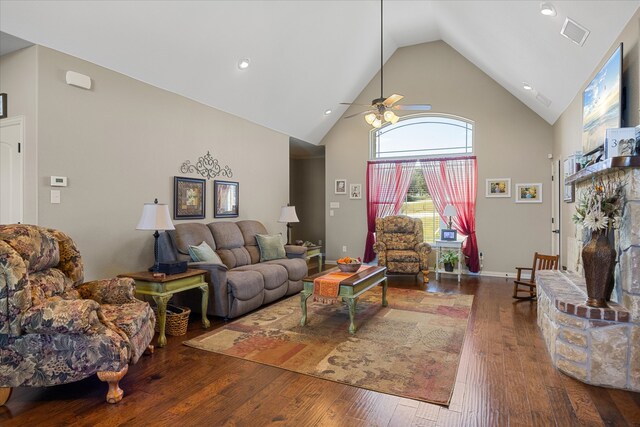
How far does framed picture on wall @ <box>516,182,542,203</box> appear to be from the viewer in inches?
252

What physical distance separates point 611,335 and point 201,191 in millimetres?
4674

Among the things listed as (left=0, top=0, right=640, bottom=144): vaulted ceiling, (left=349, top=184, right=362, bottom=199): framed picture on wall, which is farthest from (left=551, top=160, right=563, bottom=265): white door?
(left=349, top=184, right=362, bottom=199): framed picture on wall

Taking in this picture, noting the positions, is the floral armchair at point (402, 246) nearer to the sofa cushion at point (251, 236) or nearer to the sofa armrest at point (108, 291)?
the sofa cushion at point (251, 236)

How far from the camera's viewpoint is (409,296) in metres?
5.18

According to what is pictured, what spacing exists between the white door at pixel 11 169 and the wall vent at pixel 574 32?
16.8 feet

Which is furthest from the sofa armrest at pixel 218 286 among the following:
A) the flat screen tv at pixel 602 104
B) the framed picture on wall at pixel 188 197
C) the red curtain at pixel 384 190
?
the red curtain at pixel 384 190

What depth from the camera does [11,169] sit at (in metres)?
3.44

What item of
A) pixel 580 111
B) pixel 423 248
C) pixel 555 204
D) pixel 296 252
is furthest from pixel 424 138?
pixel 296 252

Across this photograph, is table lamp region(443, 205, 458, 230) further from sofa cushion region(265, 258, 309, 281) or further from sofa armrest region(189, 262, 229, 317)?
sofa armrest region(189, 262, 229, 317)

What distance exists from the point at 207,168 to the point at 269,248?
1.48 m

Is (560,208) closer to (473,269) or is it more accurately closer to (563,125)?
(563,125)

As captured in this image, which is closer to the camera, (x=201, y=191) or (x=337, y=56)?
(x=201, y=191)

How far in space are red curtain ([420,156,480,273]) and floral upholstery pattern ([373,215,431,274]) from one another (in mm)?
898

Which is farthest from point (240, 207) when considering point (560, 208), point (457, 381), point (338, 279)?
point (560, 208)
